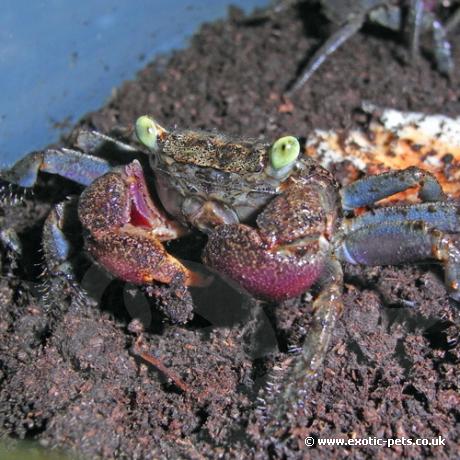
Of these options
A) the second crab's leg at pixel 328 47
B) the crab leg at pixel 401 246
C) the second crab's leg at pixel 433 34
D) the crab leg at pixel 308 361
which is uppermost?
the crab leg at pixel 308 361

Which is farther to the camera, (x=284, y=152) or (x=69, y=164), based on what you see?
(x=69, y=164)

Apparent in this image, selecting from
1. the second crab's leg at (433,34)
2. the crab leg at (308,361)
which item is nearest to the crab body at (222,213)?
the crab leg at (308,361)

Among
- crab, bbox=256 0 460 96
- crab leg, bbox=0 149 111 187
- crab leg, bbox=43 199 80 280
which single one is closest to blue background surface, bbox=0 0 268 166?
crab leg, bbox=0 149 111 187

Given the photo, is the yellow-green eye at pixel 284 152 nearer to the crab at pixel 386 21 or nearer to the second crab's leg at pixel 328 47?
the second crab's leg at pixel 328 47

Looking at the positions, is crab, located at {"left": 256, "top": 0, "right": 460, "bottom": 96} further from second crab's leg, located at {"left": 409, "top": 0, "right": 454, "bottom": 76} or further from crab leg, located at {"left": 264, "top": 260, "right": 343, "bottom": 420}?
crab leg, located at {"left": 264, "top": 260, "right": 343, "bottom": 420}

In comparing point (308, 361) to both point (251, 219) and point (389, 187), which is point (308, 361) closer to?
point (251, 219)

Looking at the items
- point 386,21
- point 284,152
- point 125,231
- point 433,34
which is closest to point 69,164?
point 125,231
